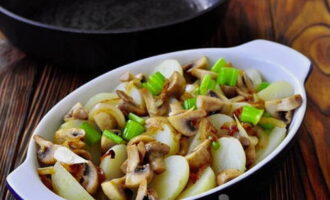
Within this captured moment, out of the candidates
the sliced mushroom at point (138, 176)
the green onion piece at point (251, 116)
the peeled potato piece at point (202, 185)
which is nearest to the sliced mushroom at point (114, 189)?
the sliced mushroom at point (138, 176)

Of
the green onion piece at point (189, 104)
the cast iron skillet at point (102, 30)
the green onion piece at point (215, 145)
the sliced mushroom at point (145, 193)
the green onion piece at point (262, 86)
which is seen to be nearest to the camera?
the sliced mushroom at point (145, 193)

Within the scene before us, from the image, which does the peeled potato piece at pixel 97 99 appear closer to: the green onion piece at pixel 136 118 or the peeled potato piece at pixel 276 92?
the green onion piece at pixel 136 118

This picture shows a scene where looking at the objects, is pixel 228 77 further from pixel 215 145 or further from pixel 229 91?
pixel 215 145

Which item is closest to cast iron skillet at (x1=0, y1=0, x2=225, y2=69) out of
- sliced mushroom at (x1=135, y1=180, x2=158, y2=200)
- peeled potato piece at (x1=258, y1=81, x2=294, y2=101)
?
peeled potato piece at (x1=258, y1=81, x2=294, y2=101)

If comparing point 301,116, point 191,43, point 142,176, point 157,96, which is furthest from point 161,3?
point 142,176

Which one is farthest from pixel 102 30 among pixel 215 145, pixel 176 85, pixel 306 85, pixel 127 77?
pixel 306 85

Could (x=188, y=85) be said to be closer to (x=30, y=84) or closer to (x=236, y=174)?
(x=236, y=174)
